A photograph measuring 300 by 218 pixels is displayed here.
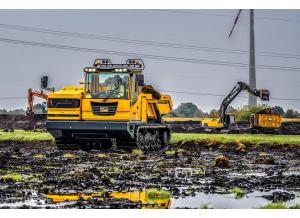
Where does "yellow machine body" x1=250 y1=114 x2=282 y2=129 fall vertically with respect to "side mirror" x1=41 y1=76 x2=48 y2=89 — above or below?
below

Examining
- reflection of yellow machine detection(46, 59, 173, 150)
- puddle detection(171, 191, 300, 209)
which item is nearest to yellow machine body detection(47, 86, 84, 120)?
reflection of yellow machine detection(46, 59, 173, 150)

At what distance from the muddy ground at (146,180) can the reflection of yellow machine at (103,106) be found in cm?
81

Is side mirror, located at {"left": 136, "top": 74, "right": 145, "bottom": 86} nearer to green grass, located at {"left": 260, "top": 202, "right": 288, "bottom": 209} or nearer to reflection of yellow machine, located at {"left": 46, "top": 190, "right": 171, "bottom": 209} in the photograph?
reflection of yellow machine, located at {"left": 46, "top": 190, "right": 171, "bottom": 209}

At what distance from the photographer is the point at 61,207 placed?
34.2ft

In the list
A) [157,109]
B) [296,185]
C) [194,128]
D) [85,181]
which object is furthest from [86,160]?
[194,128]

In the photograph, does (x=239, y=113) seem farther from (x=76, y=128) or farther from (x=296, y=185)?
(x=296, y=185)

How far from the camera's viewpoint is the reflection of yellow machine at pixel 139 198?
10.7 metres

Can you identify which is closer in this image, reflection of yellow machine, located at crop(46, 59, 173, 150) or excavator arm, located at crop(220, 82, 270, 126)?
reflection of yellow machine, located at crop(46, 59, 173, 150)

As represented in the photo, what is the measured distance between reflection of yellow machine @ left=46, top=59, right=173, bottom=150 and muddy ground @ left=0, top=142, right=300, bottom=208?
811 mm

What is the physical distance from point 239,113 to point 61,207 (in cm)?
3830

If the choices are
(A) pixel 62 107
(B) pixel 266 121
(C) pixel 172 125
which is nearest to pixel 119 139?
(A) pixel 62 107

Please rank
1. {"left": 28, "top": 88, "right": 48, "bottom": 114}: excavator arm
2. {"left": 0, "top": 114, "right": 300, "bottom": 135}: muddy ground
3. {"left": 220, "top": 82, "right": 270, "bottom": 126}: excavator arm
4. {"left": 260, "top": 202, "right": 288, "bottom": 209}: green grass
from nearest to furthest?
{"left": 260, "top": 202, "right": 288, "bottom": 209}: green grass → {"left": 28, "top": 88, "right": 48, "bottom": 114}: excavator arm → {"left": 220, "top": 82, "right": 270, "bottom": 126}: excavator arm → {"left": 0, "top": 114, "right": 300, "bottom": 135}: muddy ground

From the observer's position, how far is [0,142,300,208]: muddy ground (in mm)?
11133

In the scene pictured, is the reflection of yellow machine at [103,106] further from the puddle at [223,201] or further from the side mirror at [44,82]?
the puddle at [223,201]
